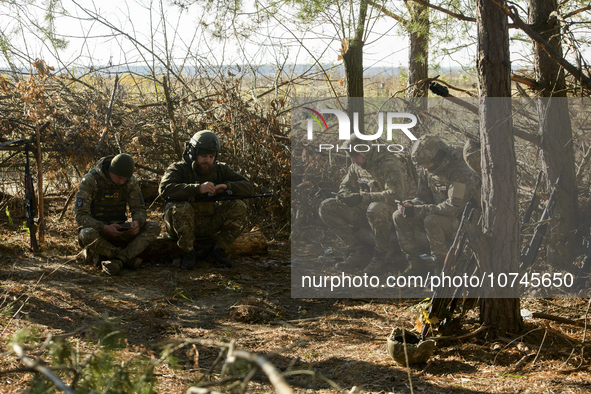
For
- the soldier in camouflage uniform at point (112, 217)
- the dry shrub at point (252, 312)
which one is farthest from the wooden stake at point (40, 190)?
the dry shrub at point (252, 312)

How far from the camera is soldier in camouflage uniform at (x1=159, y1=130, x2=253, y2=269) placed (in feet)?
18.9

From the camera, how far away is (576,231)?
17.3 ft

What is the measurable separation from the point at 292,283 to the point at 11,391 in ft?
10.6

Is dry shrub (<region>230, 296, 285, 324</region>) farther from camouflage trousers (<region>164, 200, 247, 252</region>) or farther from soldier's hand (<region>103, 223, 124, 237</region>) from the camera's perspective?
soldier's hand (<region>103, 223, 124, 237</region>)

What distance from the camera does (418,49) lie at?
773 cm

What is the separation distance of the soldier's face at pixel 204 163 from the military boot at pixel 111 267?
138 centimetres

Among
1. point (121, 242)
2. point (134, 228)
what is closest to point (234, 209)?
point (134, 228)

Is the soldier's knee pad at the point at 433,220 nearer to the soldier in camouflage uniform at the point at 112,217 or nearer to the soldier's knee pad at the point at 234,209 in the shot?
A: the soldier's knee pad at the point at 234,209

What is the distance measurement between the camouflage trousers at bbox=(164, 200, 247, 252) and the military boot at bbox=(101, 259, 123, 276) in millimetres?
703

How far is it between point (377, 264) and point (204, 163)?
91.2 inches

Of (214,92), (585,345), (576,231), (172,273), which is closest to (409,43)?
(214,92)

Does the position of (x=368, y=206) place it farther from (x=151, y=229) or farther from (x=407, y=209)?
(x=151, y=229)

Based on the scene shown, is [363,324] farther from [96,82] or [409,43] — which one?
[96,82]

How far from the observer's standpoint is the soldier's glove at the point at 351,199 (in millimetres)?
6297
